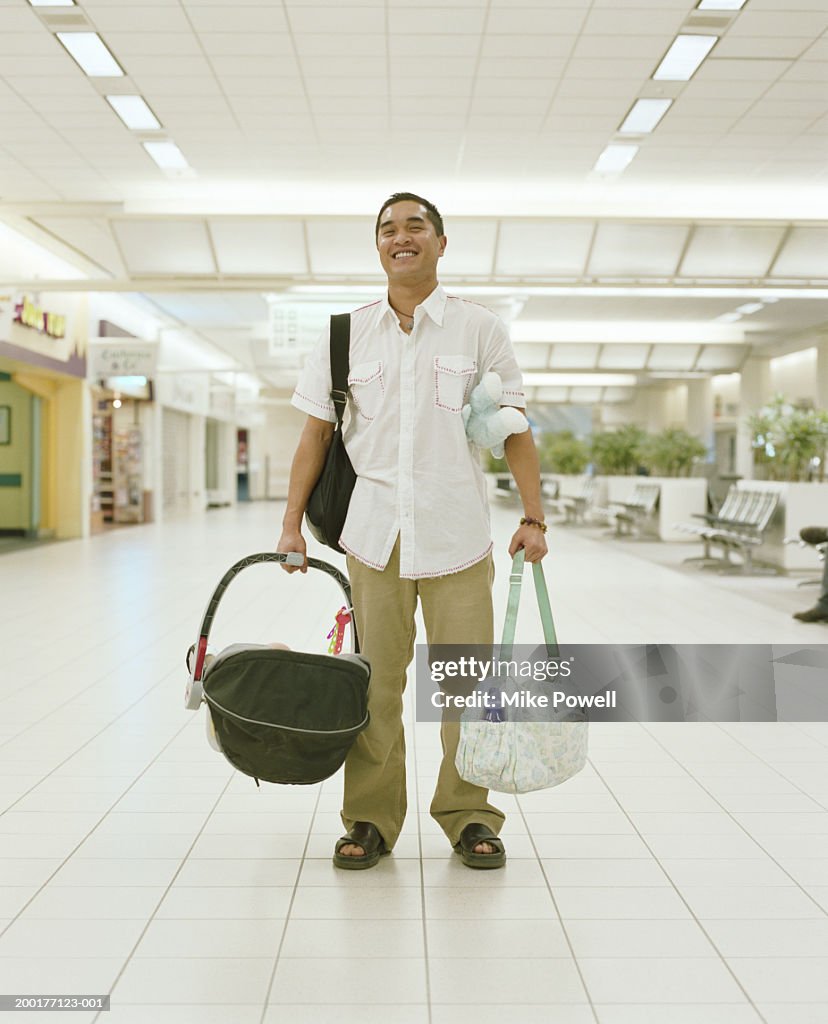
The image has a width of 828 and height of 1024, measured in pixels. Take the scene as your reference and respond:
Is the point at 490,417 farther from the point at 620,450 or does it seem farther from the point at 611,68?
the point at 620,450

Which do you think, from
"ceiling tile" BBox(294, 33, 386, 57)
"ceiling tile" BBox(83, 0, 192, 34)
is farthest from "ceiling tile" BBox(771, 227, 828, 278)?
"ceiling tile" BBox(83, 0, 192, 34)

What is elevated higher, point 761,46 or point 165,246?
point 761,46

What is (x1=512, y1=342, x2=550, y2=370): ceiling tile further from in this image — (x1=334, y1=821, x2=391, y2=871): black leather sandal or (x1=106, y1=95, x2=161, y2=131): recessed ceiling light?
(x1=334, y1=821, x2=391, y2=871): black leather sandal

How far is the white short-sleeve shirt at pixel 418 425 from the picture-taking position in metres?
2.69

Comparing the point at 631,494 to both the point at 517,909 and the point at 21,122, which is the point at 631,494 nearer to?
the point at 21,122

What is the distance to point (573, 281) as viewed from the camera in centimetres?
1203

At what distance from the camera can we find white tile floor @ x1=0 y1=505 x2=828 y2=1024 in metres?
2.07

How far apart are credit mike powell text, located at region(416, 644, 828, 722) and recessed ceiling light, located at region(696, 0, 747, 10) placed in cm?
380

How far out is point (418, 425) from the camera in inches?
107

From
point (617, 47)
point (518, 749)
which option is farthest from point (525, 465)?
point (617, 47)

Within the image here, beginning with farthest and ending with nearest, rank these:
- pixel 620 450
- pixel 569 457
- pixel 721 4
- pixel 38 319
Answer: pixel 569 457 < pixel 620 450 < pixel 38 319 < pixel 721 4

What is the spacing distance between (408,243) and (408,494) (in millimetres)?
627

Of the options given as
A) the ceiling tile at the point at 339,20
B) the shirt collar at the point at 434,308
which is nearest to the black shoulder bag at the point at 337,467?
the shirt collar at the point at 434,308

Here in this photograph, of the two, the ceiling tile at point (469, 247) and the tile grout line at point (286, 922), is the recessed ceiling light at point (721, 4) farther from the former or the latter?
the tile grout line at point (286, 922)
